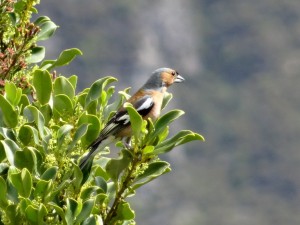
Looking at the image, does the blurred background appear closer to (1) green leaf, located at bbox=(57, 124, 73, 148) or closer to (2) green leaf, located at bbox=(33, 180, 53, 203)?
(1) green leaf, located at bbox=(57, 124, 73, 148)

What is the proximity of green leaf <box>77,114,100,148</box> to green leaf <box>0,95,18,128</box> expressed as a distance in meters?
0.29

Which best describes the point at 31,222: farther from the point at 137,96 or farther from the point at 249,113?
the point at 249,113

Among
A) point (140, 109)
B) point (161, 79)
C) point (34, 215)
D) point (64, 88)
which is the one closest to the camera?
point (34, 215)

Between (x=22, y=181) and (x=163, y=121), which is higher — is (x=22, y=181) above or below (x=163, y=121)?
below

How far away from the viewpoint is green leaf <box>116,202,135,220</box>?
4.22 metres

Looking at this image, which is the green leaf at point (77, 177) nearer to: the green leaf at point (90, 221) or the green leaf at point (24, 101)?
the green leaf at point (90, 221)

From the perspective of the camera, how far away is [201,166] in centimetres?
16162

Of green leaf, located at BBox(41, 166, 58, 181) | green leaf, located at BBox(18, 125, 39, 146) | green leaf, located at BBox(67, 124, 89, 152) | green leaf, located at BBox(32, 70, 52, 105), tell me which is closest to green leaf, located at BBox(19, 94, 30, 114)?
green leaf, located at BBox(32, 70, 52, 105)

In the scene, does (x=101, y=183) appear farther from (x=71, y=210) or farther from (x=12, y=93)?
(x=12, y=93)

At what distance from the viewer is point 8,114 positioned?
436cm

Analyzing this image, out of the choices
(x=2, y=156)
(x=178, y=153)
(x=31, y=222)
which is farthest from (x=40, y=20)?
(x=178, y=153)

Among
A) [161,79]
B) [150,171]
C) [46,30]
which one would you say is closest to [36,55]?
[46,30]

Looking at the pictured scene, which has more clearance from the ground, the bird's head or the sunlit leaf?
the bird's head

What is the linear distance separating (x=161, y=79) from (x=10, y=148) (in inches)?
93.7
